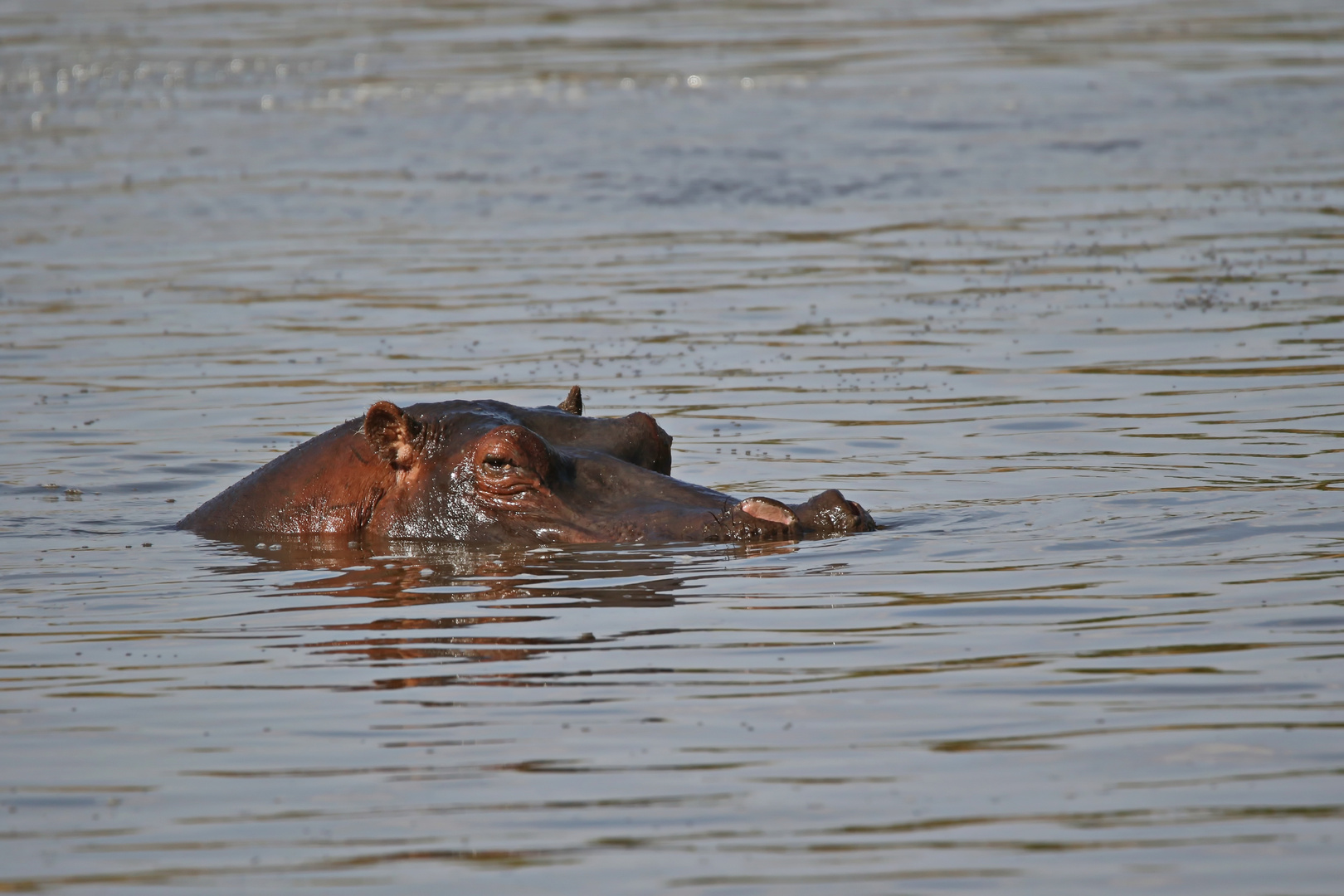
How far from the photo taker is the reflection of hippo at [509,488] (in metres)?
9.35

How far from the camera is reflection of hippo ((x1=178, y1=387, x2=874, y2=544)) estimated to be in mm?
9352

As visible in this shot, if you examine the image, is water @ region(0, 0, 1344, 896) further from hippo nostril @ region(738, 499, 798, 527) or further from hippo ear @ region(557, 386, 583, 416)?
hippo ear @ region(557, 386, 583, 416)

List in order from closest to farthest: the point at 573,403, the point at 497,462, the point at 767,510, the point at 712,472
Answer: the point at 767,510, the point at 497,462, the point at 573,403, the point at 712,472

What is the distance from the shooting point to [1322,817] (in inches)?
212

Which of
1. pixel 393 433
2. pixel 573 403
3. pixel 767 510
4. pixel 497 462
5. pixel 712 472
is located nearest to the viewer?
pixel 767 510

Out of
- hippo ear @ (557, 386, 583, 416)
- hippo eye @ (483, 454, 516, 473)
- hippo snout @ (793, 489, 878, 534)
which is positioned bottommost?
hippo snout @ (793, 489, 878, 534)

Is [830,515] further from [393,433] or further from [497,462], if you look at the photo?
[393,433]

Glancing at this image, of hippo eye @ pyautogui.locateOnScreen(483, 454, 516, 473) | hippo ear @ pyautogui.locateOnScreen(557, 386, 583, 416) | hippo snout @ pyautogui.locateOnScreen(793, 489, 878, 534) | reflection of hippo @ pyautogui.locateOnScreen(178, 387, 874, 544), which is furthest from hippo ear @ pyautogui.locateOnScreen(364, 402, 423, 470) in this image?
hippo snout @ pyautogui.locateOnScreen(793, 489, 878, 534)

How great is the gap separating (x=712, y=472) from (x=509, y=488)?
2.26 m

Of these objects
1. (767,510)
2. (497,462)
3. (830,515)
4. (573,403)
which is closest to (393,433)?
(497,462)

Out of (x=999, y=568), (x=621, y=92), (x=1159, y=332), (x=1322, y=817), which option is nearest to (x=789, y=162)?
(x=621, y=92)

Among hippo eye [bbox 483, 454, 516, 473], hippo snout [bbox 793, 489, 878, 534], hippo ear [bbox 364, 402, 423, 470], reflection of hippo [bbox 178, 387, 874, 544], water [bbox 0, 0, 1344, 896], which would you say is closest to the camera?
water [bbox 0, 0, 1344, 896]

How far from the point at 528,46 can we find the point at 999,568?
26.3 meters

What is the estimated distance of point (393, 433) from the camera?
31.9 feet
